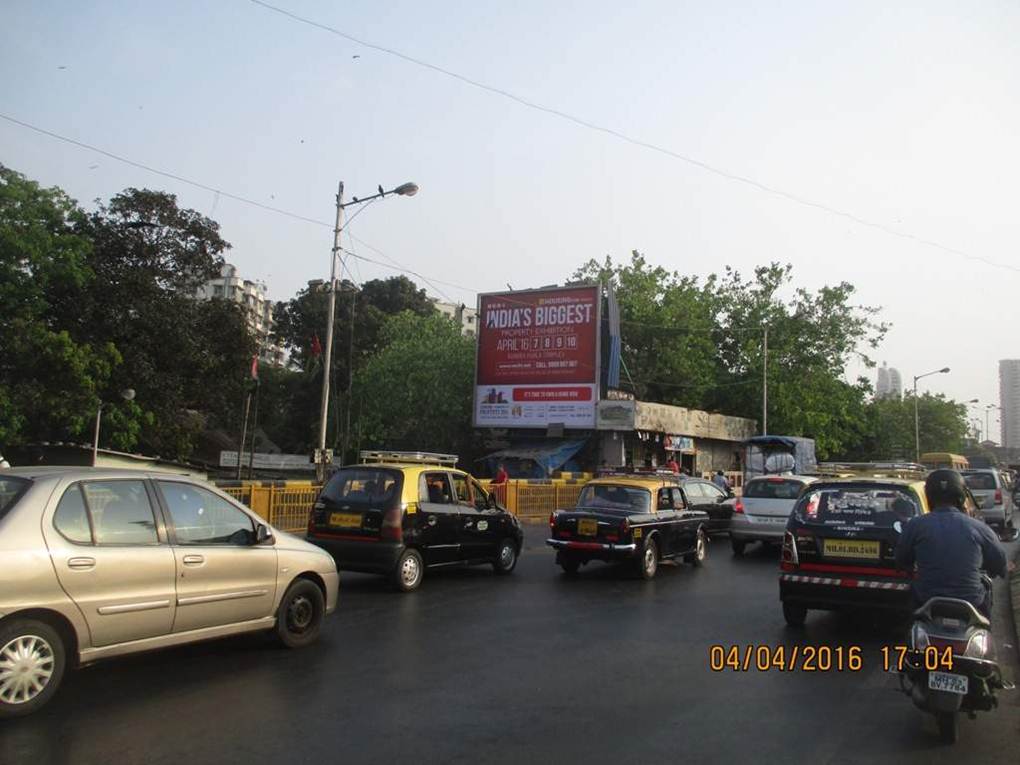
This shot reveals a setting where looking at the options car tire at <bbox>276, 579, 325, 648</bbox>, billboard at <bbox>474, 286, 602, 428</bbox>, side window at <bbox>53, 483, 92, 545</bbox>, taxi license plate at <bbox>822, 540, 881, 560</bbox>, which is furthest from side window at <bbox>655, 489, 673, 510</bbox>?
billboard at <bbox>474, 286, 602, 428</bbox>

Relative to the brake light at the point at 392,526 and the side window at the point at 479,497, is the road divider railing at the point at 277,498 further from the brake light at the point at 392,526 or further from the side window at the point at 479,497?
the brake light at the point at 392,526

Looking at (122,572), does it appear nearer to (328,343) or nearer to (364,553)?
(364,553)

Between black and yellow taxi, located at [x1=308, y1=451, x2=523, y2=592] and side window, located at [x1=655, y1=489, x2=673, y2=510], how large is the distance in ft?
10.3

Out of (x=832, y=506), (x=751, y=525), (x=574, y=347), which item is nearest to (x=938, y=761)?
(x=832, y=506)

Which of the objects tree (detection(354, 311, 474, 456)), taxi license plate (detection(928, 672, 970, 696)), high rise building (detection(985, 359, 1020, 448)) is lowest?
taxi license plate (detection(928, 672, 970, 696))

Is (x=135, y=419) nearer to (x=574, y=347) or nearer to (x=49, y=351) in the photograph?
(x=49, y=351)

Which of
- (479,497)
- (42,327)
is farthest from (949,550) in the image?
(42,327)

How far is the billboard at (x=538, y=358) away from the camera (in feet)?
121

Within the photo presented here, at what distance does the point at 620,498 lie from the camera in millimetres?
13133

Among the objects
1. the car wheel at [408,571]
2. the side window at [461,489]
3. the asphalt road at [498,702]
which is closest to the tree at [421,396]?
the side window at [461,489]

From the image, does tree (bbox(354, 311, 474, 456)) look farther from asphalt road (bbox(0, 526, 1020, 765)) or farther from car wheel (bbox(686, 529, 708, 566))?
asphalt road (bbox(0, 526, 1020, 765))

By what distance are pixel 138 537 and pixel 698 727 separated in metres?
4.22

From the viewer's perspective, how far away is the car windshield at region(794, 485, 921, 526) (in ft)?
27.9

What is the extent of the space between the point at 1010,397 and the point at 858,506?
189329 mm
